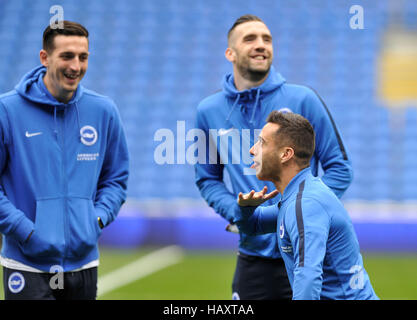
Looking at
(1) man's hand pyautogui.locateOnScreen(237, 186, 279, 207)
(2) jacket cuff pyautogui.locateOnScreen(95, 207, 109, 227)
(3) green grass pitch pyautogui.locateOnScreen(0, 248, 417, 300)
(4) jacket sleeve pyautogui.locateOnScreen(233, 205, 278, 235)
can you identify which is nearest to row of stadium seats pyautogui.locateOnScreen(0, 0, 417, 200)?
(3) green grass pitch pyautogui.locateOnScreen(0, 248, 417, 300)

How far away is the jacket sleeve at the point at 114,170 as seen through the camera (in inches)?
163

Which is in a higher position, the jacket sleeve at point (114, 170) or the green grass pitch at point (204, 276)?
the jacket sleeve at point (114, 170)

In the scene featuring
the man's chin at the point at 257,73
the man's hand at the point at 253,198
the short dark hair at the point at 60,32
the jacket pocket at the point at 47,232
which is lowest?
the jacket pocket at the point at 47,232

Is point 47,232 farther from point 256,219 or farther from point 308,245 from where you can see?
point 308,245

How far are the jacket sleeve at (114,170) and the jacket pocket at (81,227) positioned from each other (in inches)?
6.8

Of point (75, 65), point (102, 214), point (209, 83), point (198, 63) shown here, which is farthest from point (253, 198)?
point (198, 63)

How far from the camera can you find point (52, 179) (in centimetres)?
388

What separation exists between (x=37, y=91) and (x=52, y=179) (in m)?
0.54

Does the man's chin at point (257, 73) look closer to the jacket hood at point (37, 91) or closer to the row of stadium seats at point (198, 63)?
the jacket hood at point (37, 91)

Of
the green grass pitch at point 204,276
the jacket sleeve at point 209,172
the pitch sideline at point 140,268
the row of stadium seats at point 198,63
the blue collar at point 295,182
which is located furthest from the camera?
the row of stadium seats at point 198,63

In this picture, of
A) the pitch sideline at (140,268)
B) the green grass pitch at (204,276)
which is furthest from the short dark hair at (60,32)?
the pitch sideline at (140,268)
